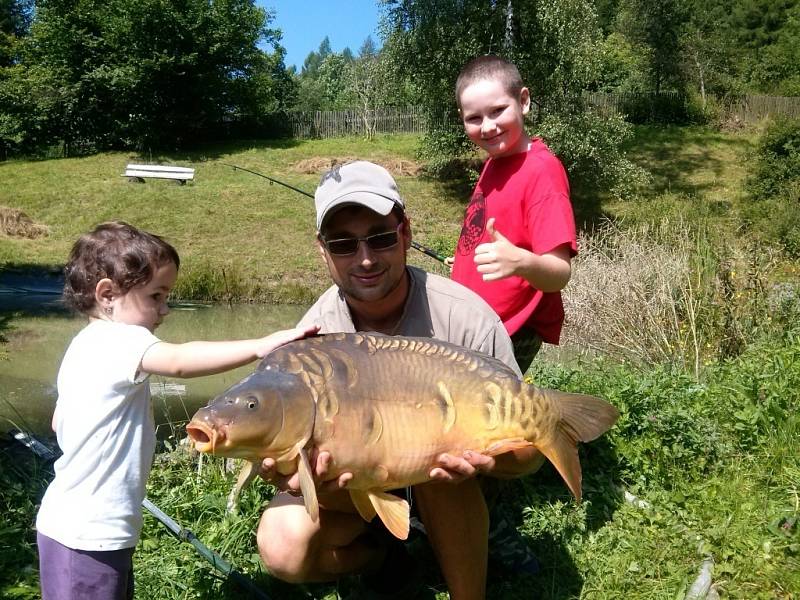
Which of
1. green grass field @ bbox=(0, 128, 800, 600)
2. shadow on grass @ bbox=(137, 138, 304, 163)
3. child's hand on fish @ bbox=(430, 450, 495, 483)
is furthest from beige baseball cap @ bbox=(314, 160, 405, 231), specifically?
shadow on grass @ bbox=(137, 138, 304, 163)

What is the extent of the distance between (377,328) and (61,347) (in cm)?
668

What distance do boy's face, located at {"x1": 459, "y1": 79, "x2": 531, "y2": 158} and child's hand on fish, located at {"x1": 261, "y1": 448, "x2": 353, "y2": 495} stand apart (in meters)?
1.43

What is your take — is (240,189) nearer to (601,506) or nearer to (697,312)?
(697,312)

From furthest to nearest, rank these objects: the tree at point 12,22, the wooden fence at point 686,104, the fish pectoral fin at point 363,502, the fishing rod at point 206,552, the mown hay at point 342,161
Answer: the tree at point 12,22 → the wooden fence at point 686,104 → the mown hay at point 342,161 → the fishing rod at point 206,552 → the fish pectoral fin at point 363,502

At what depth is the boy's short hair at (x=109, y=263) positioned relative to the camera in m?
2.03

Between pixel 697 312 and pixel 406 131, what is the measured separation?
2085cm

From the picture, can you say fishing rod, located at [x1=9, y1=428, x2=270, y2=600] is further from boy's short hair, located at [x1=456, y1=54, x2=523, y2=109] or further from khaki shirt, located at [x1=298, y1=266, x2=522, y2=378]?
boy's short hair, located at [x1=456, y1=54, x2=523, y2=109]

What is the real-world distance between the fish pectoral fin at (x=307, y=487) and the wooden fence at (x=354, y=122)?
2331 cm

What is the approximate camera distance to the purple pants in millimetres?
1843

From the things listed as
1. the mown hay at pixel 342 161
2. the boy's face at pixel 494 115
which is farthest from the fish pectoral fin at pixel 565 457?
the mown hay at pixel 342 161

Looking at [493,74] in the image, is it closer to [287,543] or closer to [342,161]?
[287,543]

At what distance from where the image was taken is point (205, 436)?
4.54 ft

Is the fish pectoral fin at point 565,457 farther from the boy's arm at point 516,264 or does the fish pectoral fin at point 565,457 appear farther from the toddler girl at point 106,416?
the toddler girl at point 106,416

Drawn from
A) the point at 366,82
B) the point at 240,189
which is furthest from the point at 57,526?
the point at 366,82
